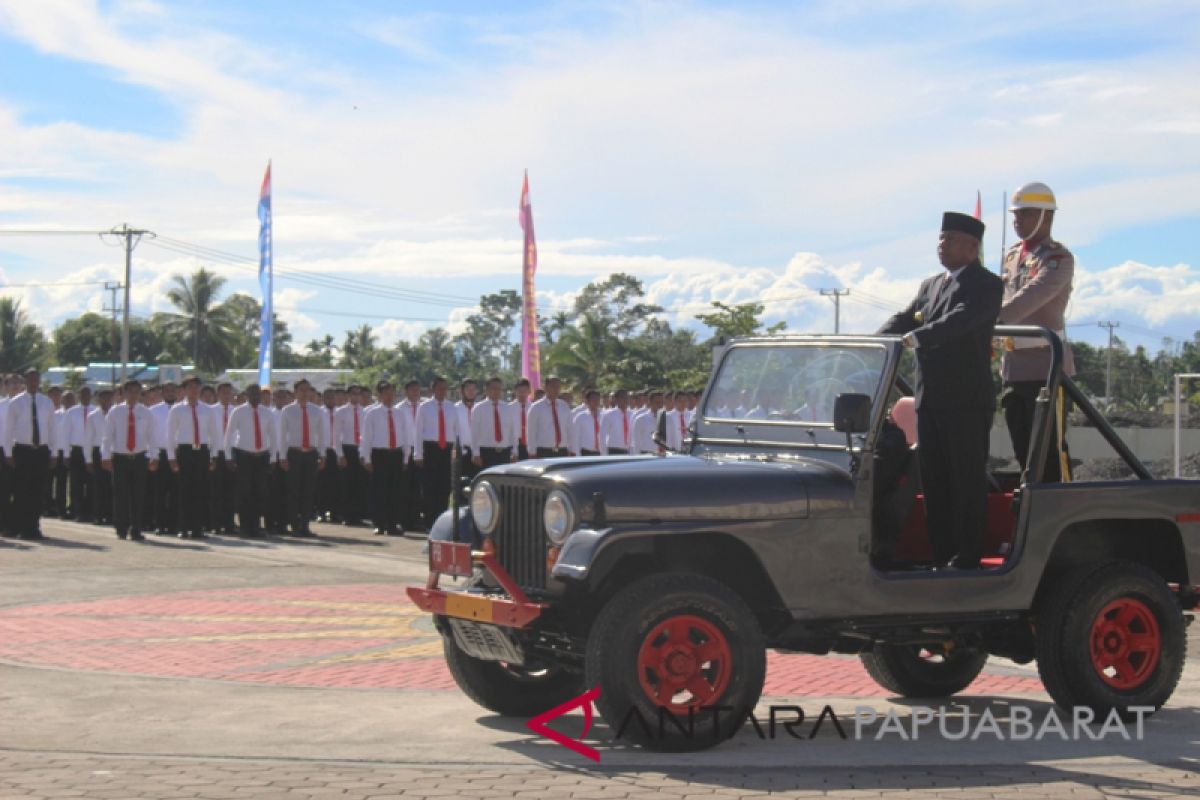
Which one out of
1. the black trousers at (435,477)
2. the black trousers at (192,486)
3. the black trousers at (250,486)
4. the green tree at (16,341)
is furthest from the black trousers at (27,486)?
the green tree at (16,341)

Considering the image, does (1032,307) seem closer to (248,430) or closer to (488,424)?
(488,424)

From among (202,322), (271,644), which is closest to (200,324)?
(202,322)

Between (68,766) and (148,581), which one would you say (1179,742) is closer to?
(68,766)

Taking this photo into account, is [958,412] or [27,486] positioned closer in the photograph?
[958,412]

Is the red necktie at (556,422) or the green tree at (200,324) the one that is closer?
the red necktie at (556,422)

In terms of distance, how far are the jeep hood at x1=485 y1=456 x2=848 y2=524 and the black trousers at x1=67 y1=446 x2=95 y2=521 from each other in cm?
1876

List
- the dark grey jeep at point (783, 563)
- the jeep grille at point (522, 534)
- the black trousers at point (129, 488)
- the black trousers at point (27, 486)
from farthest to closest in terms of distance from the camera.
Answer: the black trousers at point (27, 486) → the black trousers at point (129, 488) → the jeep grille at point (522, 534) → the dark grey jeep at point (783, 563)

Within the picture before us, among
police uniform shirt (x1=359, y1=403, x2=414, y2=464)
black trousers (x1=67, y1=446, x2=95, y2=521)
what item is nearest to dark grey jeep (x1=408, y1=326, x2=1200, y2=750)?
police uniform shirt (x1=359, y1=403, x2=414, y2=464)

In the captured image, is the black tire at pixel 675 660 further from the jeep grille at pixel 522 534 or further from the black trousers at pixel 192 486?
the black trousers at pixel 192 486

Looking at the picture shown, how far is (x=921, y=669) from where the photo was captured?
890 cm

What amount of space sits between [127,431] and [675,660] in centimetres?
1472

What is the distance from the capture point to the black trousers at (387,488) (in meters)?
21.6

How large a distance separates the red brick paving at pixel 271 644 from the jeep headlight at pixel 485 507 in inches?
72.8

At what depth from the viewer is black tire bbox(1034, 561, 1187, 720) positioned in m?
7.84
